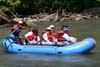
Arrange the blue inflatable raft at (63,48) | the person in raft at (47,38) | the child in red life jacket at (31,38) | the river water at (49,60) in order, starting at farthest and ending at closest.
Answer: the child in red life jacket at (31,38) → the person in raft at (47,38) → the blue inflatable raft at (63,48) → the river water at (49,60)

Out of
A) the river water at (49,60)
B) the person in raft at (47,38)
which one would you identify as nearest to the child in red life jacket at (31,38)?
the person in raft at (47,38)

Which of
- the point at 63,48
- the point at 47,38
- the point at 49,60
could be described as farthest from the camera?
the point at 47,38

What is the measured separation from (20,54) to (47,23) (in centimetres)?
1522

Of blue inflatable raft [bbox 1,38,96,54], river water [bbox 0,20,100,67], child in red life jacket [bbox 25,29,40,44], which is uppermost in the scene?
child in red life jacket [bbox 25,29,40,44]

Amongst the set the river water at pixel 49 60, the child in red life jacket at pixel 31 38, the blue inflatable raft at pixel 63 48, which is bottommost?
the river water at pixel 49 60

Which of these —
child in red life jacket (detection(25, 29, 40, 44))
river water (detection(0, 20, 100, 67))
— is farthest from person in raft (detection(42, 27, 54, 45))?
river water (detection(0, 20, 100, 67))

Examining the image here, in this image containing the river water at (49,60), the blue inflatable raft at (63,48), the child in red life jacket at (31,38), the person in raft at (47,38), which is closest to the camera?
the river water at (49,60)

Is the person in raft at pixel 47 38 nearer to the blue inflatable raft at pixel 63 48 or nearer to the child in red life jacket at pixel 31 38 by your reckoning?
the child in red life jacket at pixel 31 38

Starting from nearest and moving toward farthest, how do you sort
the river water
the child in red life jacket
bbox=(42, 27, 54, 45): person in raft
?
the river water
bbox=(42, 27, 54, 45): person in raft
the child in red life jacket

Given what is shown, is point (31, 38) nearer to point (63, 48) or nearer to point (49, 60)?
point (63, 48)

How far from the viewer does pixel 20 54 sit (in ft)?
63.7

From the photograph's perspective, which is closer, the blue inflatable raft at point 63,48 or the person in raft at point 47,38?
the blue inflatable raft at point 63,48

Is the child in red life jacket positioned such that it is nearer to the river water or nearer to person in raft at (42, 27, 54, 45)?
person in raft at (42, 27, 54, 45)

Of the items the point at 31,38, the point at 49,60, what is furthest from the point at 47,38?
the point at 49,60
